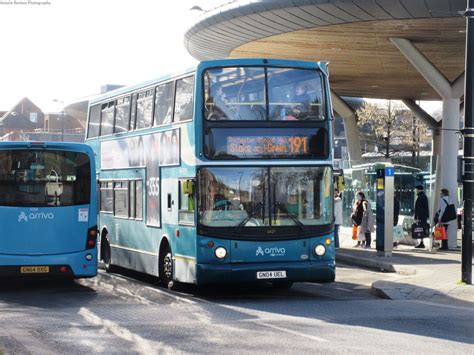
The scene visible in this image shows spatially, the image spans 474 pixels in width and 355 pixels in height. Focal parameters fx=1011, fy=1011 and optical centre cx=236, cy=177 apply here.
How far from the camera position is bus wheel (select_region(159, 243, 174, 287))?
17312 mm

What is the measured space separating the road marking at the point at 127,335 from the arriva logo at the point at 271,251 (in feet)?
9.76

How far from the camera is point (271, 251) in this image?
15938 millimetres

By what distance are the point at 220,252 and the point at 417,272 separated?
6123mm

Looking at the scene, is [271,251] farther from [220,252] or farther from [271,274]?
[220,252]

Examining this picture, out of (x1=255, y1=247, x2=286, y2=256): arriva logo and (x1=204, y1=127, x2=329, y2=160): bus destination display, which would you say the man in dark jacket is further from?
(x1=255, y1=247, x2=286, y2=256): arriva logo

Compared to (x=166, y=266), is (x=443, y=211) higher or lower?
higher

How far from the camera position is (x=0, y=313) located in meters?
14.0

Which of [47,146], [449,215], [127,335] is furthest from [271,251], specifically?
[449,215]

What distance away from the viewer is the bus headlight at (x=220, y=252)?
15727 millimetres

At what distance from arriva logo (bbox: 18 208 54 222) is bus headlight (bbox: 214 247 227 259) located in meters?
3.38

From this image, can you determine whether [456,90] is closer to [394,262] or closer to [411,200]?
[411,200]

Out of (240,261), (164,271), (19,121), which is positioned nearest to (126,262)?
(164,271)

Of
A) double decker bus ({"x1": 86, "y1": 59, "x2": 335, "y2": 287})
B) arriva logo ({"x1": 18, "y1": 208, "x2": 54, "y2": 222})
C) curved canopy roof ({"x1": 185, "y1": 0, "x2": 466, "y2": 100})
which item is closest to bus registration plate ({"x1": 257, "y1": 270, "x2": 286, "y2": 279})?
double decker bus ({"x1": 86, "y1": 59, "x2": 335, "y2": 287})

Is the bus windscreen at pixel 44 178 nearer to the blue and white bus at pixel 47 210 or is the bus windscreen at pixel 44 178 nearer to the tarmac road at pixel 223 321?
the blue and white bus at pixel 47 210
